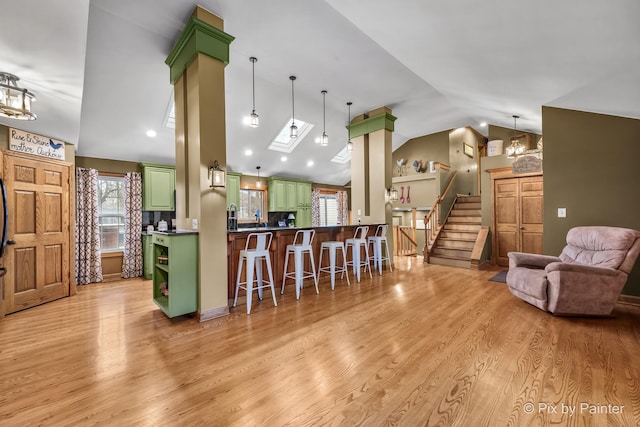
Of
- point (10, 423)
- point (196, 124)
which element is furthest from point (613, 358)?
point (196, 124)

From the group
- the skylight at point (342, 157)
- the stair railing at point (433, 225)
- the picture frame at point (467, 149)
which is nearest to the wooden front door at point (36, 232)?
the skylight at point (342, 157)

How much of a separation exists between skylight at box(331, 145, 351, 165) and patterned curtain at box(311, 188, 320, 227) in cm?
121

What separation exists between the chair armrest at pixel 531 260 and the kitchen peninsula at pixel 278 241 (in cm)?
245

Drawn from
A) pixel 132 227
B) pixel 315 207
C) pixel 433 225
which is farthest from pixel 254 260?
pixel 315 207

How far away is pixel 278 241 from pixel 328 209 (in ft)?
18.5

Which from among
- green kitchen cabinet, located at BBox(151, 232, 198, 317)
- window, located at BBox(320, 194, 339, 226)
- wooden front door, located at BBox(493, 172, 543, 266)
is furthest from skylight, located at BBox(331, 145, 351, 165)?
green kitchen cabinet, located at BBox(151, 232, 198, 317)

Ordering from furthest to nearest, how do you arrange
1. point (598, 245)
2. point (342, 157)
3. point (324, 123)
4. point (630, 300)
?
1. point (342, 157)
2. point (324, 123)
3. point (630, 300)
4. point (598, 245)

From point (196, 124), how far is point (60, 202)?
2.80 metres

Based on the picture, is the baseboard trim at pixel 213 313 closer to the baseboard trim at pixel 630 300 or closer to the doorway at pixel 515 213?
the baseboard trim at pixel 630 300

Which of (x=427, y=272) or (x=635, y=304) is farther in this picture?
(x=427, y=272)

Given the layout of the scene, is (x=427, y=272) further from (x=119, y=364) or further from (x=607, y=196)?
(x=119, y=364)

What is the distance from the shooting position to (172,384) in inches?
79.4

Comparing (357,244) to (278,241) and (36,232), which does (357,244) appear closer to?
(278,241)

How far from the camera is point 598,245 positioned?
347cm
